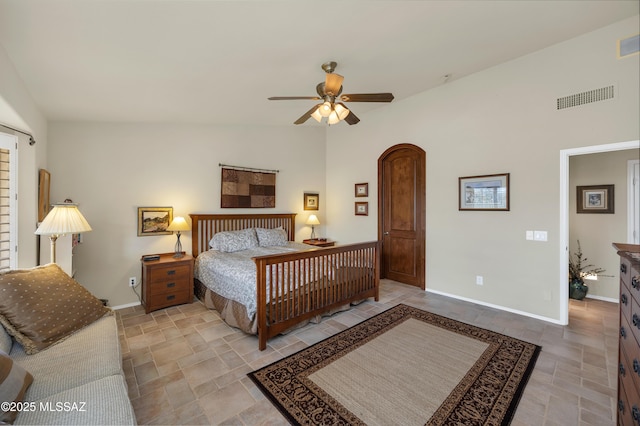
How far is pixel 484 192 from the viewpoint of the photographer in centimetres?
380

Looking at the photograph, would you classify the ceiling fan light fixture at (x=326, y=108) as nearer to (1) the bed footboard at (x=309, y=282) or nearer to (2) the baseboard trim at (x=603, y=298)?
(1) the bed footboard at (x=309, y=282)

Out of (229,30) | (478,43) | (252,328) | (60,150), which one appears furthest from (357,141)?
(60,150)

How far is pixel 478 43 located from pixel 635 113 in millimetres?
1676

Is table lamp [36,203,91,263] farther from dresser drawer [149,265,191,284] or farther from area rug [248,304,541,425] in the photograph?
area rug [248,304,541,425]

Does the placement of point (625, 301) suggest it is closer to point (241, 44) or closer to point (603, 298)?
point (241, 44)

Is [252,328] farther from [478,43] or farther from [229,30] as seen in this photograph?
[478,43]

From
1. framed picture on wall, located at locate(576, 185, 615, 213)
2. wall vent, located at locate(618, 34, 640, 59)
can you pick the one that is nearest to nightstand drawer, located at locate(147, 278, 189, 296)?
wall vent, located at locate(618, 34, 640, 59)

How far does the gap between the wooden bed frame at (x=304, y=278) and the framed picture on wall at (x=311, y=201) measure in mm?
1806

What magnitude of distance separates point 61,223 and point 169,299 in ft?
→ 5.77

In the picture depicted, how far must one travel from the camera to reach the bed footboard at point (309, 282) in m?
2.74

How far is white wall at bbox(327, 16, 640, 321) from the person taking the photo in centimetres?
287

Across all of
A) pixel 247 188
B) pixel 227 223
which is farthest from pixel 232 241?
pixel 247 188

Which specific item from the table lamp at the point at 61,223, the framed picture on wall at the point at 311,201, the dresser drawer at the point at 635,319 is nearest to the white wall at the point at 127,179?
the table lamp at the point at 61,223

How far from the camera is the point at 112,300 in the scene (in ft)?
12.6
